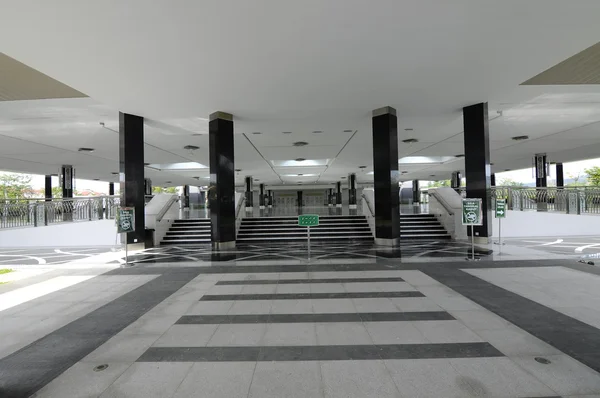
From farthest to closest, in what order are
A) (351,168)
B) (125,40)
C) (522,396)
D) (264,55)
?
(351,168)
(264,55)
(125,40)
(522,396)

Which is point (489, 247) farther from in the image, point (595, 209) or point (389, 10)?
point (595, 209)

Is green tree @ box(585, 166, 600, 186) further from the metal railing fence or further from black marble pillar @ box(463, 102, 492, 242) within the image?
the metal railing fence

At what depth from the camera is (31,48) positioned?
236 inches

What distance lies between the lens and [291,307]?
4.66 m

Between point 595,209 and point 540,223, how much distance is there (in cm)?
357

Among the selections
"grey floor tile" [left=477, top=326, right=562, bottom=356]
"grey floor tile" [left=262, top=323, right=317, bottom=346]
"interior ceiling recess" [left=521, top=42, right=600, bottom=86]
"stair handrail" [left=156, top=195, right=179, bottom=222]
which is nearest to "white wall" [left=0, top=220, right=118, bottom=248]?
"stair handrail" [left=156, top=195, right=179, bottom=222]

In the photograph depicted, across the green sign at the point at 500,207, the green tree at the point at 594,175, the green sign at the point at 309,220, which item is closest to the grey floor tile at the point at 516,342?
the green sign at the point at 309,220

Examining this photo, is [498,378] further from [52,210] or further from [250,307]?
[52,210]

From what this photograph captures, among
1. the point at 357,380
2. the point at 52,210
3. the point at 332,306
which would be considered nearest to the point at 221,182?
the point at 332,306

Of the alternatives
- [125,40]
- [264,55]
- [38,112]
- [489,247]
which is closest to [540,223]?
[489,247]

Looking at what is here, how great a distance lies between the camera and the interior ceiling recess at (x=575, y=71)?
298 inches

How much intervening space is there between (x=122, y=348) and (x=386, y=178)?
9483mm

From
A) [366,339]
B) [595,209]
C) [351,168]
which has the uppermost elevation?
[351,168]

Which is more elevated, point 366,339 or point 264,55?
point 264,55
